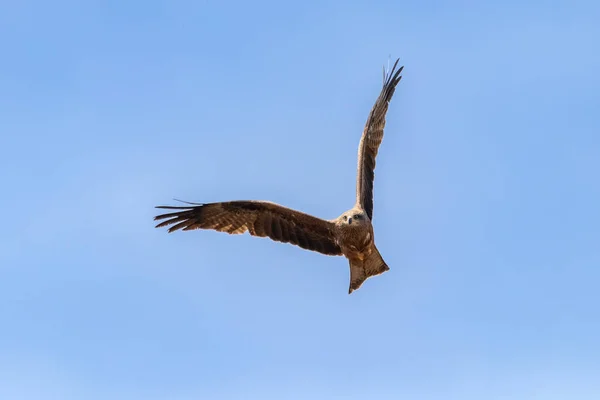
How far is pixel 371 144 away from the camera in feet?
44.7

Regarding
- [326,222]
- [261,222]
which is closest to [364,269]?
[326,222]

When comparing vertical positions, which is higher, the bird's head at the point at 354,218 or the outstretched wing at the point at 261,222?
the outstretched wing at the point at 261,222

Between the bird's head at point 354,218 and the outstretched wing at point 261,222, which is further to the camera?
the outstretched wing at point 261,222

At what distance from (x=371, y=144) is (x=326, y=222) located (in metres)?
1.72

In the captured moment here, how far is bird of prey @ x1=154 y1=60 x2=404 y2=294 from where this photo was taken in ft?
39.9

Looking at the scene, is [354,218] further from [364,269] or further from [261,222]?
[261,222]

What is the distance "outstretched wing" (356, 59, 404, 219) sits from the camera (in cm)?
1300

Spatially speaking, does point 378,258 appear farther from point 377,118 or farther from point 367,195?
point 377,118

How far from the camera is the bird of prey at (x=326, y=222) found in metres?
12.2

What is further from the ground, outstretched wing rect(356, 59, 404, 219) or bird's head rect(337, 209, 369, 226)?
outstretched wing rect(356, 59, 404, 219)

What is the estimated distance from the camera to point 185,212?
13.4 meters

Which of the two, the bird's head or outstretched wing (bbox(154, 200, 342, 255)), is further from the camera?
outstretched wing (bbox(154, 200, 342, 255))

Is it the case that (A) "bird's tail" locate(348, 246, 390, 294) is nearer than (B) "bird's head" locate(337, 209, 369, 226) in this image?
No

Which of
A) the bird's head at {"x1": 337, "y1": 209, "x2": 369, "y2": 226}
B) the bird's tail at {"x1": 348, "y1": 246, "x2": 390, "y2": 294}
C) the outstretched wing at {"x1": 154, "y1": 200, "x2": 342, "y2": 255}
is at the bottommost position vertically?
the bird's tail at {"x1": 348, "y1": 246, "x2": 390, "y2": 294}
